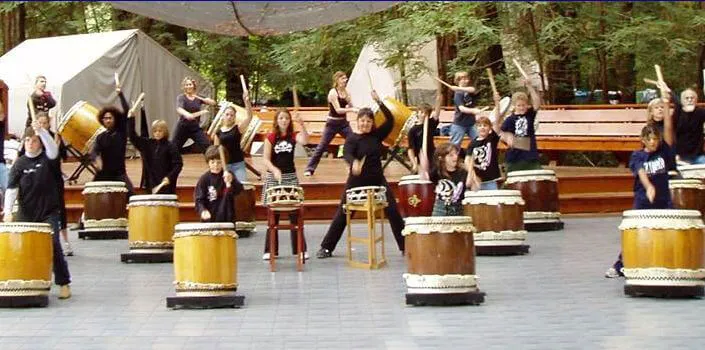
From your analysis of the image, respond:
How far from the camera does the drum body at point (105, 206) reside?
1673 centimetres

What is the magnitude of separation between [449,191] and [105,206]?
6.54m

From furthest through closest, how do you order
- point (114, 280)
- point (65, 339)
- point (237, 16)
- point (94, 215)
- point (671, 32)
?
point (671, 32) < point (94, 215) < point (114, 280) < point (65, 339) < point (237, 16)

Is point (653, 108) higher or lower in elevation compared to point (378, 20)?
lower

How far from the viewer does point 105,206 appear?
1694 centimetres

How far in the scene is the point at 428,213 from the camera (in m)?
15.6

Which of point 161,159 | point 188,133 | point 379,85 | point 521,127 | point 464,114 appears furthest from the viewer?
point 379,85

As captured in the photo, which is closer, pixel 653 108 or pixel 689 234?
pixel 689 234

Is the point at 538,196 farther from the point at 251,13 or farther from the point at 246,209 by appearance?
the point at 251,13

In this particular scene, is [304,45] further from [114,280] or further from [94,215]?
[114,280]

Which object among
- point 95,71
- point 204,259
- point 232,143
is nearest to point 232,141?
point 232,143

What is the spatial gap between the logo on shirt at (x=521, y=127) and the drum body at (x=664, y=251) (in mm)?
4498

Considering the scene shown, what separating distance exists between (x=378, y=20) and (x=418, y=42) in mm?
1001

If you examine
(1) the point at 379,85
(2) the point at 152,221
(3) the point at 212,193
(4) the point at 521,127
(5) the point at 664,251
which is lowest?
(5) the point at 664,251

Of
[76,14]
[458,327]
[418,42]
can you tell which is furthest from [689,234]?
[76,14]
